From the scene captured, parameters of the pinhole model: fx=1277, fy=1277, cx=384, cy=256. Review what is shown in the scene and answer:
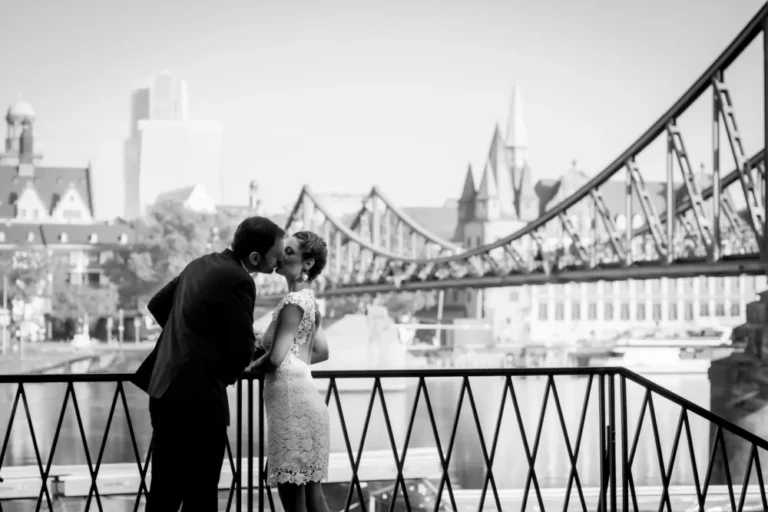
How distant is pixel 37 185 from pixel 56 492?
85.6 meters

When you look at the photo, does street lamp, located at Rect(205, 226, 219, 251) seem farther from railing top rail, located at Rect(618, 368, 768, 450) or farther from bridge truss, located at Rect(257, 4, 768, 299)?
railing top rail, located at Rect(618, 368, 768, 450)

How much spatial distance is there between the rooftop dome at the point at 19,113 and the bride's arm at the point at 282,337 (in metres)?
99.2

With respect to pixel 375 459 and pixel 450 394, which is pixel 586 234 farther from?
pixel 375 459

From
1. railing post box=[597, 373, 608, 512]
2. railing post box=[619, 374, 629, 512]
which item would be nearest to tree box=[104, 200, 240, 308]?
railing post box=[597, 373, 608, 512]

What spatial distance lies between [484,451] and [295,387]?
145cm

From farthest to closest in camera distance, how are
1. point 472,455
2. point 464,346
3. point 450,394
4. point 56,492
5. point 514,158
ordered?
point 514,158
point 464,346
point 450,394
point 472,455
point 56,492

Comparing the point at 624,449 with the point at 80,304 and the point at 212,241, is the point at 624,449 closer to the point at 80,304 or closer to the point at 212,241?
the point at 80,304

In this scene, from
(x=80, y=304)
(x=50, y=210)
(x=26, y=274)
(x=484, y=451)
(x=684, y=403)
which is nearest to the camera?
(x=684, y=403)

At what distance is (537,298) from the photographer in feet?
261

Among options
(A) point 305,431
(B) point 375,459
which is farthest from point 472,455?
(A) point 305,431

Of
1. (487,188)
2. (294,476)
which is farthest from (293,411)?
(487,188)

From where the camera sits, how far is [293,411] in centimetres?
462

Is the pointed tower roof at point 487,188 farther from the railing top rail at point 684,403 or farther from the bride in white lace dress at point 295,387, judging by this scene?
the bride in white lace dress at point 295,387

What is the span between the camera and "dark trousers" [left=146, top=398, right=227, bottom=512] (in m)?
4.18
